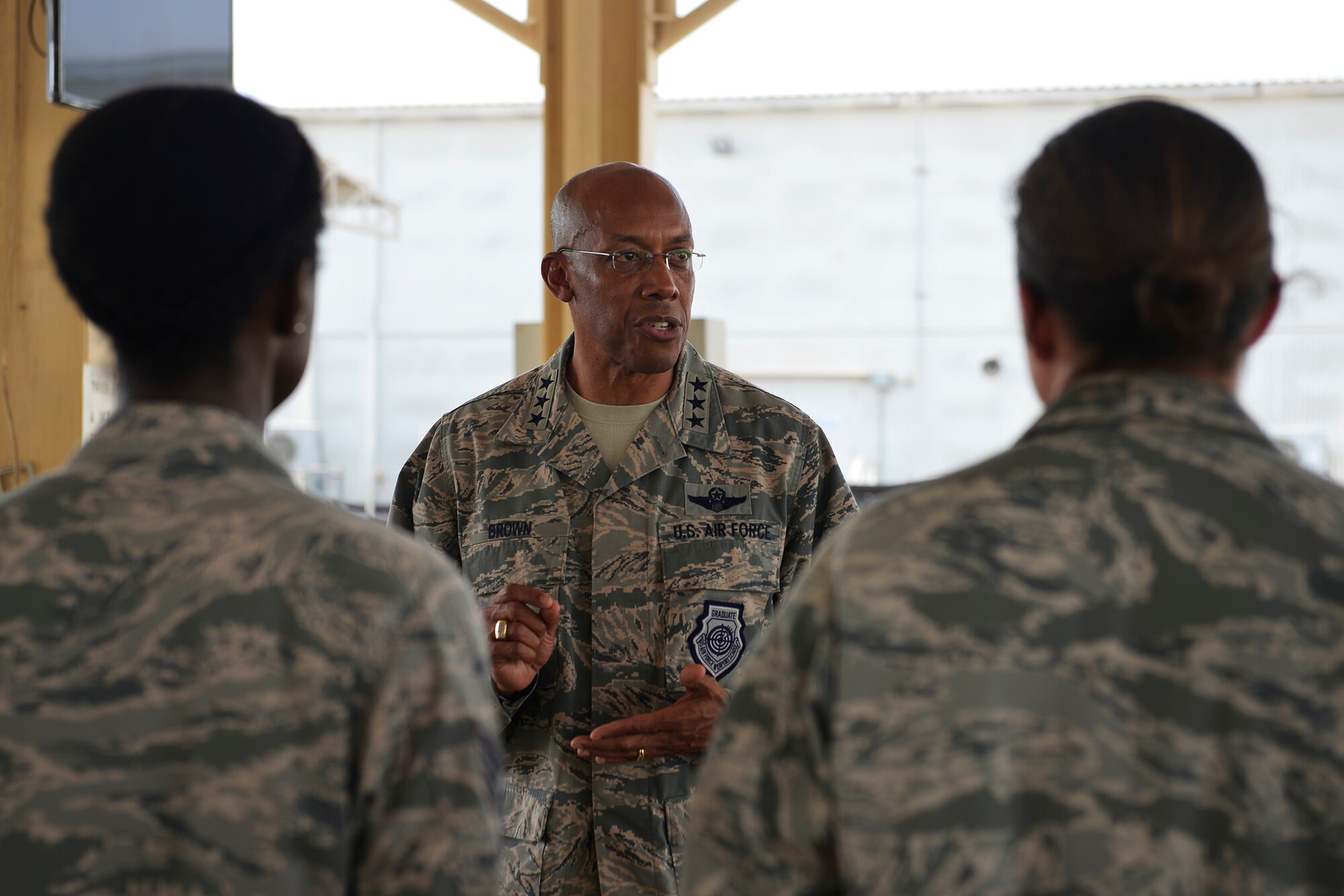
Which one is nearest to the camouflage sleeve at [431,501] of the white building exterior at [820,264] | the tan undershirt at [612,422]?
the tan undershirt at [612,422]

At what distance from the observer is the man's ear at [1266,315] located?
40.0 inches

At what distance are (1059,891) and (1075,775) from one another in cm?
9

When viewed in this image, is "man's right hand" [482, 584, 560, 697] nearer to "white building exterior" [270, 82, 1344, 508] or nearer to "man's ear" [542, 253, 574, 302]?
"man's ear" [542, 253, 574, 302]

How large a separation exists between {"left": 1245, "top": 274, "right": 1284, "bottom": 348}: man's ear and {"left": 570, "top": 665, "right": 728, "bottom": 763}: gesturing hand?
3.48 feet

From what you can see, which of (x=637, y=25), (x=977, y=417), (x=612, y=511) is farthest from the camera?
(x=977, y=417)

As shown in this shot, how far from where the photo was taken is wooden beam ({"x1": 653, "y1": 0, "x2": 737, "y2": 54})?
3.57 meters

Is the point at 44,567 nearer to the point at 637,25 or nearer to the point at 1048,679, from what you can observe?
the point at 1048,679

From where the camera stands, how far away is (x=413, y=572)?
970 millimetres

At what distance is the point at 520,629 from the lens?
185cm

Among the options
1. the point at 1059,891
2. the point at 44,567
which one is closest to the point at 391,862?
the point at 44,567

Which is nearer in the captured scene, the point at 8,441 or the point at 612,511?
the point at 612,511

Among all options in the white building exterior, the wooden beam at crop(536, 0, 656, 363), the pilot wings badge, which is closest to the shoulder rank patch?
the pilot wings badge

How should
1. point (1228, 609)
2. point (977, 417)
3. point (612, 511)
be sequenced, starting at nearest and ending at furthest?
point (1228, 609), point (612, 511), point (977, 417)

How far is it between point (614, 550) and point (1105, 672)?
3.98 feet
